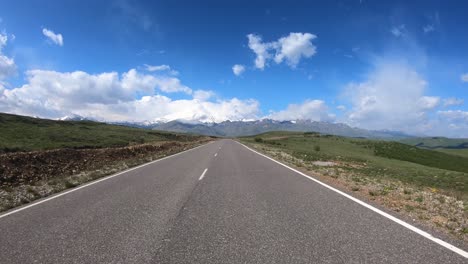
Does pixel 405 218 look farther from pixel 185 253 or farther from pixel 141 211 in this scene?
pixel 141 211

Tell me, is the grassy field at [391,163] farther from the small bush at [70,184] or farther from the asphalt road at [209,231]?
the small bush at [70,184]

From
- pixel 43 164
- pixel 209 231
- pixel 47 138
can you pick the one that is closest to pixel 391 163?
pixel 43 164

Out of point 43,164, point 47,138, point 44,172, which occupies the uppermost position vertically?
point 43,164

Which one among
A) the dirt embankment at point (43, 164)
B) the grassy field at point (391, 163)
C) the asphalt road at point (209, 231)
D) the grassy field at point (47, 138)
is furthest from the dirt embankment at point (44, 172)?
the grassy field at point (47, 138)

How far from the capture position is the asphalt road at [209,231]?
4.98m

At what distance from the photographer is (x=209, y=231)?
623 centimetres

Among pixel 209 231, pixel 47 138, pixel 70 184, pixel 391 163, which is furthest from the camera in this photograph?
pixel 47 138

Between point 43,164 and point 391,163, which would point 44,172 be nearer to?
point 43,164

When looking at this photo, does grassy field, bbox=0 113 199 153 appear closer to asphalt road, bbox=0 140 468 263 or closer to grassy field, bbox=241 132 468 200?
grassy field, bbox=241 132 468 200

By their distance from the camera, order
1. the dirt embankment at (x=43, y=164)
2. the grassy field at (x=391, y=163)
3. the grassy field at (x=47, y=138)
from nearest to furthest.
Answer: the dirt embankment at (x=43, y=164), the grassy field at (x=391, y=163), the grassy field at (x=47, y=138)

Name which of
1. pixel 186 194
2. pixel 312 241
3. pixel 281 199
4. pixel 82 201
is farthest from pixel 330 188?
pixel 82 201

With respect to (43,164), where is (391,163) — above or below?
below

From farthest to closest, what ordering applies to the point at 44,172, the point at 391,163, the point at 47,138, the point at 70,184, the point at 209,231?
the point at 47,138 → the point at 391,163 → the point at 44,172 → the point at 70,184 → the point at 209,231

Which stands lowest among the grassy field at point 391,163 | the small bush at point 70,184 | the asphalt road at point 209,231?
the grassy field at point 391,163
